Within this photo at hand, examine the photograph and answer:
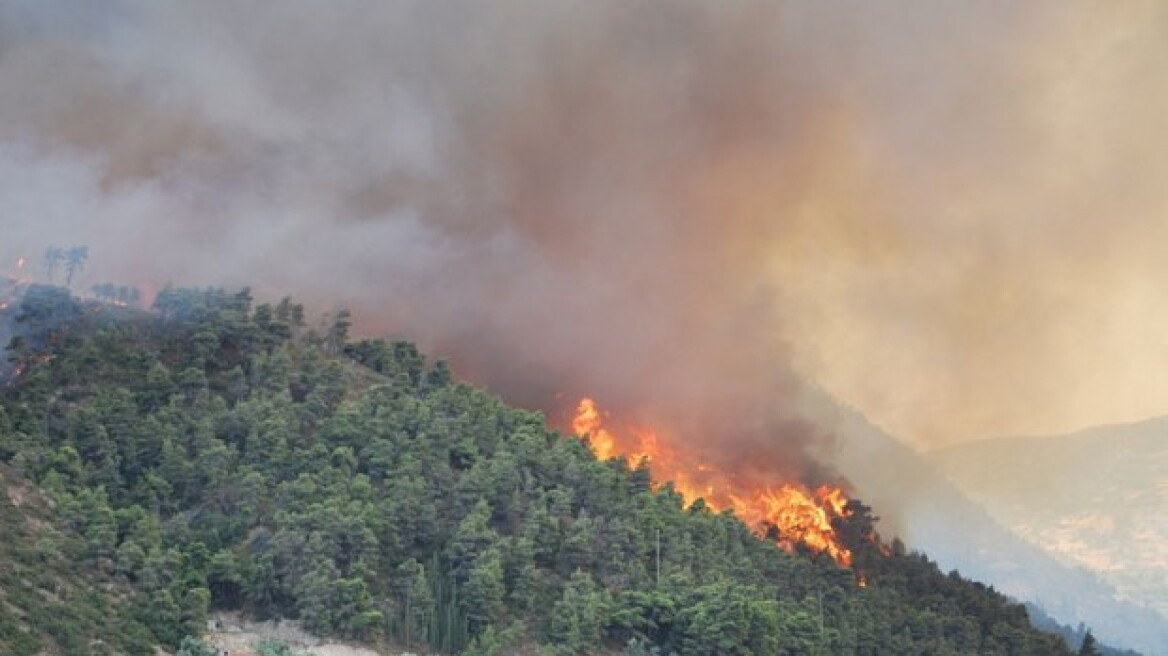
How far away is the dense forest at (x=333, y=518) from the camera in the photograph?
6838cm

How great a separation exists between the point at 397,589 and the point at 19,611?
1880 cm

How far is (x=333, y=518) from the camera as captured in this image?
241 feet

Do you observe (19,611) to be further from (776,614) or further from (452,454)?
(776,614)

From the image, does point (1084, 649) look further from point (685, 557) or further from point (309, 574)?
point (309, 574)

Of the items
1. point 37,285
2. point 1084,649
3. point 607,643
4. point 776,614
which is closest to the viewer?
point 607,643

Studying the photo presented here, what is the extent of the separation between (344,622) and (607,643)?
1394 cm

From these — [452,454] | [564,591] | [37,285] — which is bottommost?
[564,591]

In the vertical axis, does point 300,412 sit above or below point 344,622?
above

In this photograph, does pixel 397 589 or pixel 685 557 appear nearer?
pixel 397 589

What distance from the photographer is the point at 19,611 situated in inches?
2372

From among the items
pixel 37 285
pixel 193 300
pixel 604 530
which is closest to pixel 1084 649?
pixel 604 530

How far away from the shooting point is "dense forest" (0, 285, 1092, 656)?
68.4 metres

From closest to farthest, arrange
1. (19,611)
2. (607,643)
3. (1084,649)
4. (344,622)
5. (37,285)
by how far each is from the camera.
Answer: (19,611)
(344,622)
(607,643)
(37,285)
(1084,649)

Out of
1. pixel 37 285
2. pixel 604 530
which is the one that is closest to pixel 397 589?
pixel 604 530
